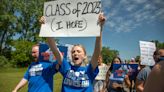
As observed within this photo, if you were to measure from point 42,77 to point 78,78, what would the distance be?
1.33 m

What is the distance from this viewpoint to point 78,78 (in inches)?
201

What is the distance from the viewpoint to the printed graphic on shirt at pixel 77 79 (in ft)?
→ 16.7

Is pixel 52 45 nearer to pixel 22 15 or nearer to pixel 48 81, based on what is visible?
pixel 48 81

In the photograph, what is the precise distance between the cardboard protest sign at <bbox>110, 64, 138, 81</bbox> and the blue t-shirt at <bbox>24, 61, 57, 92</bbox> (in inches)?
124

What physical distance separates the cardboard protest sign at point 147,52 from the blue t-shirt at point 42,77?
2791mm

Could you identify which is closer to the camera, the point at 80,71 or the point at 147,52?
the point at 80,71

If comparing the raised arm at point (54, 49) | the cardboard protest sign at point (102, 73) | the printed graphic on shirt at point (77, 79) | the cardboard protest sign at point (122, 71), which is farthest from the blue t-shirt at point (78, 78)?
the cardboard protest sign at point (102, 73)

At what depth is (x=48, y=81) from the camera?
6.33 m

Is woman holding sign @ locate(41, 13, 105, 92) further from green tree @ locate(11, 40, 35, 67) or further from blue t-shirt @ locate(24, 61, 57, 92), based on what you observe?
green tree @ locate(11, 40, 35, 67)

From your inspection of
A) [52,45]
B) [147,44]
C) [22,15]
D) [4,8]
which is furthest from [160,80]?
[22,15]

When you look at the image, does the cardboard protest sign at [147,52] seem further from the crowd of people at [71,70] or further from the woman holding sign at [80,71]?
the woman holding sign at [80,71]

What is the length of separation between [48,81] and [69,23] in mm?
1306

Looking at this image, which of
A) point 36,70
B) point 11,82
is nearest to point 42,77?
point 36,70

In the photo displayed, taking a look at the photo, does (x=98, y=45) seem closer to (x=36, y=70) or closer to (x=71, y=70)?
(x=71, y=70)
